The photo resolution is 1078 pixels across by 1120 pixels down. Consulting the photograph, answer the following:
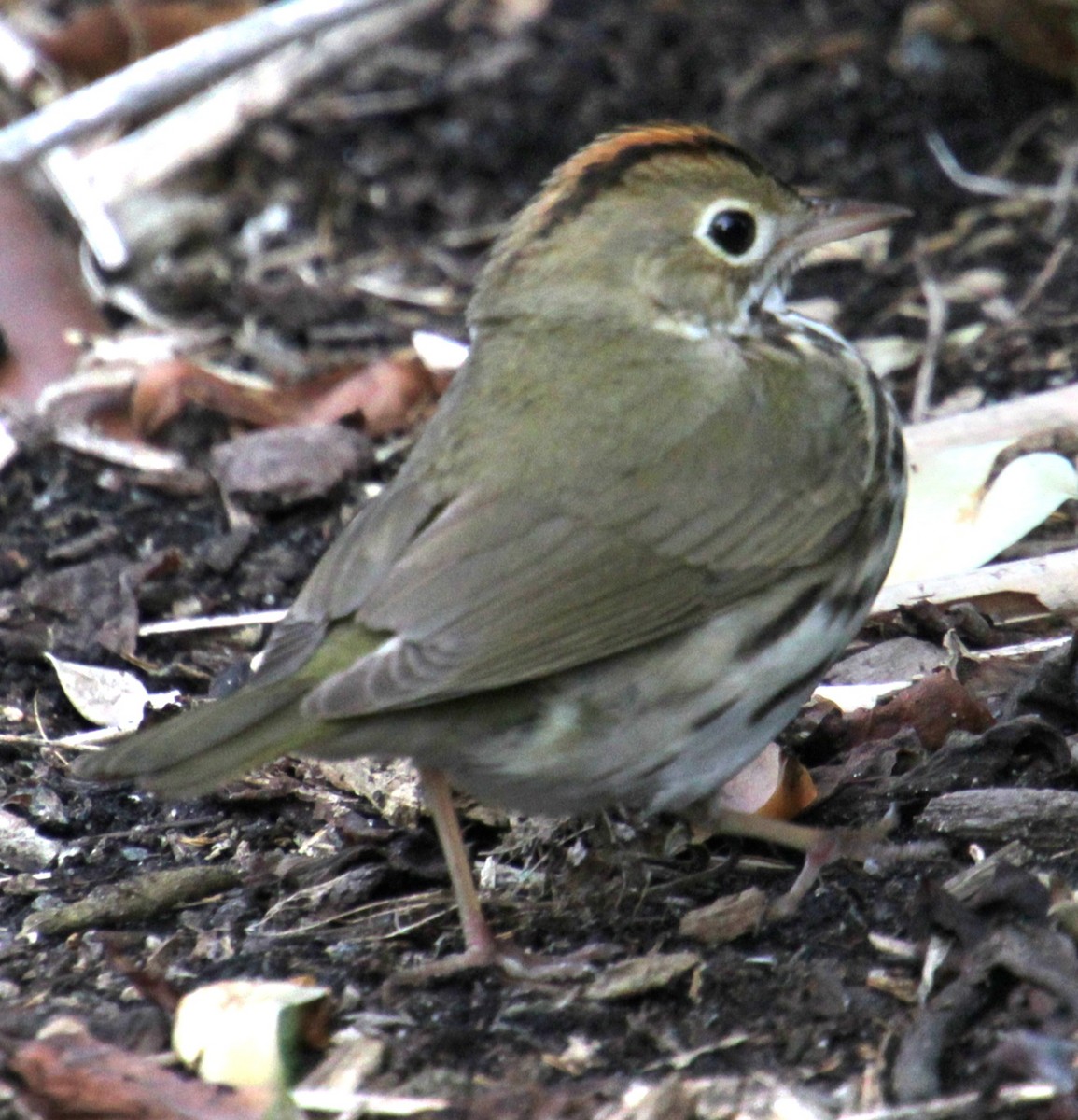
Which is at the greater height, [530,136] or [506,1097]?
[530,136]

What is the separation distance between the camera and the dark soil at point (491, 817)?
3.40m

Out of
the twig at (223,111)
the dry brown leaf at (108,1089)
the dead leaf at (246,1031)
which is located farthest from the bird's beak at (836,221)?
the twig at (223,111)

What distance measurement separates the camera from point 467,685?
11.5ft

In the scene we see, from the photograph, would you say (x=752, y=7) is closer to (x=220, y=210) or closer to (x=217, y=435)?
(x=220, y=210)

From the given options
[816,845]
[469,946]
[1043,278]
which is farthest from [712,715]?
[1043,278]

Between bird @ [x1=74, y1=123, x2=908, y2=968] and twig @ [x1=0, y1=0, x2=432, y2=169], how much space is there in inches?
63.5

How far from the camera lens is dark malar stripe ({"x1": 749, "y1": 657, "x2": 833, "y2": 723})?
12.6ft

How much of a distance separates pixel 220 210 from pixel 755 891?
4.35 meters

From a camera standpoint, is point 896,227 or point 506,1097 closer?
point 506,1097

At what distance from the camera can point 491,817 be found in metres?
4.36

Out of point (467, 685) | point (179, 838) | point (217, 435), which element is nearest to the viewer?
point (467, 685)

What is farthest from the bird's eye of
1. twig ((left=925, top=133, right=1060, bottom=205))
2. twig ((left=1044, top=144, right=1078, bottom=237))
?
twig ((left=925, top=133, right=1060, bottom=205))

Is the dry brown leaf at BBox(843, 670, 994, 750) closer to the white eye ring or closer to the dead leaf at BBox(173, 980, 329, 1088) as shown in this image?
the white eye ring

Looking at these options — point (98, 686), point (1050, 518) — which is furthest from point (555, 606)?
point (1050, 518)
